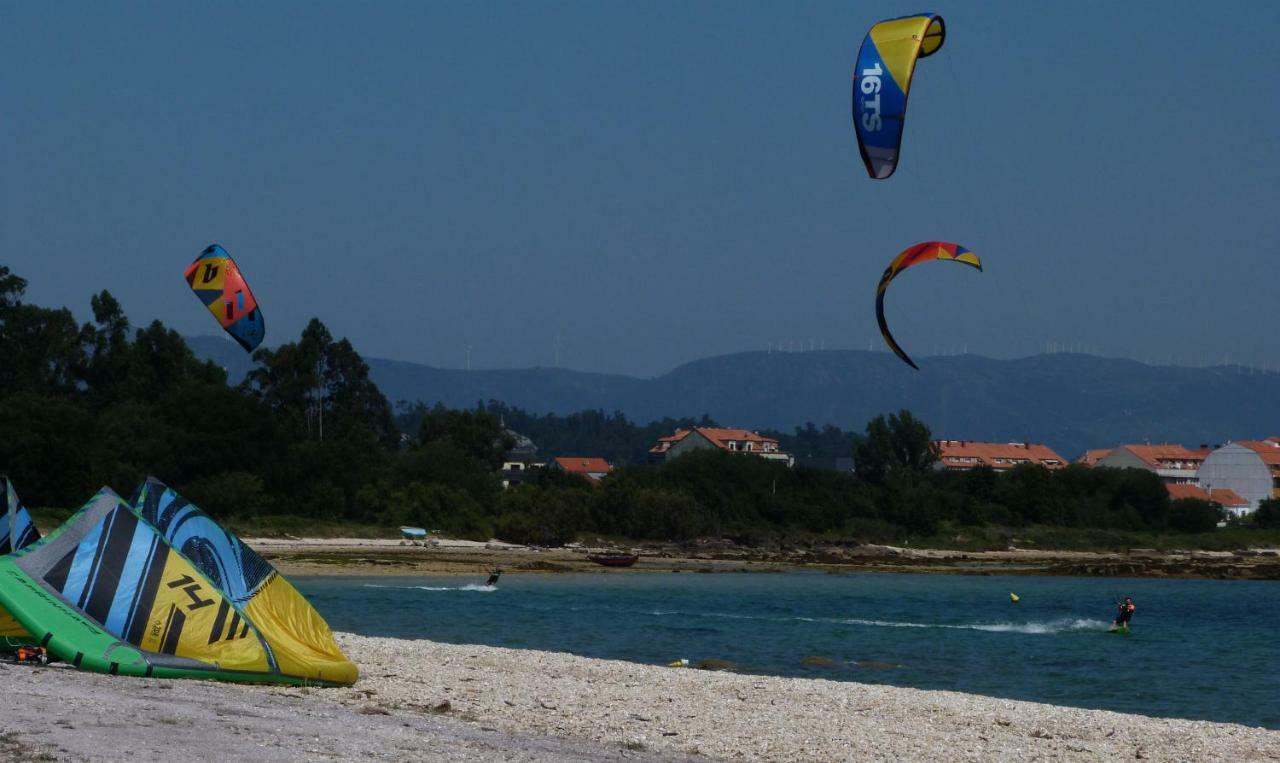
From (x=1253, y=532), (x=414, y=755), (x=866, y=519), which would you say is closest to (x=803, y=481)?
(x=866, y=519)

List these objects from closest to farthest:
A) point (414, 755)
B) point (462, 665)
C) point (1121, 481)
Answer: point (414, 755), point (462, 665), point (1121, 481)

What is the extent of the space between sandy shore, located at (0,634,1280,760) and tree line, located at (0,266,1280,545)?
132 ft

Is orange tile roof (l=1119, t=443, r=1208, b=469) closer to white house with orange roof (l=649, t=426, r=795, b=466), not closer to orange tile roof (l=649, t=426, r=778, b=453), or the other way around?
white house with orange roof (l=649, t=426, r=795, b=466)

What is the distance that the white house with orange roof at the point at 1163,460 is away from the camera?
12550 cm

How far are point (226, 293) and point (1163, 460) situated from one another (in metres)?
113

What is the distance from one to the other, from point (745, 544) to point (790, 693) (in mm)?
54211

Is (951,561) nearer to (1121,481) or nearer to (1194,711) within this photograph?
(1121,481)

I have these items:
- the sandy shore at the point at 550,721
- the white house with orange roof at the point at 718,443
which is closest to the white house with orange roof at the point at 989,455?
the white house with orange roof at the point at 718,443

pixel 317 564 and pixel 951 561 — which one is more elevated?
pixel 951 561

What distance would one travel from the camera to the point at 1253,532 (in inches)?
3420

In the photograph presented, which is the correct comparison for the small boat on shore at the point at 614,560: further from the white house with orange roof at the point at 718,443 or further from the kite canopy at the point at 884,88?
the white house with orange roof at the point at 718,443

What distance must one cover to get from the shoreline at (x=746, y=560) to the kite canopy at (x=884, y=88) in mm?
28746

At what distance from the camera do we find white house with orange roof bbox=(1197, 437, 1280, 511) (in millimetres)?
117688

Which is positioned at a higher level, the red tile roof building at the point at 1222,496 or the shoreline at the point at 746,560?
the red tile roof building at the point at 1222,496
